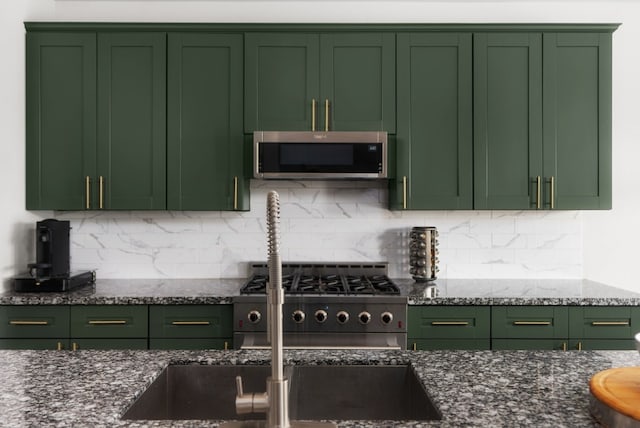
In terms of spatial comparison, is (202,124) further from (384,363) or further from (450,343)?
(384,363)

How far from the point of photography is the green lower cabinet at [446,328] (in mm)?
2764

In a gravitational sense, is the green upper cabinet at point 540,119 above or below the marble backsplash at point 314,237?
above

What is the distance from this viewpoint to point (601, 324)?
2.75 metres

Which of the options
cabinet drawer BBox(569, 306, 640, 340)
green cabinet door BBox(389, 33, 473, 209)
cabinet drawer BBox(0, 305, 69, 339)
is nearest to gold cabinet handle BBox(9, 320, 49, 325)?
cabinet drawer BBox(0, 305, 69, 339)

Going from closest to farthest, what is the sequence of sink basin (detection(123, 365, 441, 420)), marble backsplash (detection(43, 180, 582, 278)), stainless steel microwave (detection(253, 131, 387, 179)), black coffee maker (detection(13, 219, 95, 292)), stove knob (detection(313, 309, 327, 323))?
sink basin (detection(123, 365, 441, 420)) → stove knob (detection(313, 309, 327, 323)) → black coffee maker (detection(13, 219, 95, 292)) → stainless steel microwave (detection(253, 131, 387, 179)) → marble backsplash (detection(43, 180, 582, 278))

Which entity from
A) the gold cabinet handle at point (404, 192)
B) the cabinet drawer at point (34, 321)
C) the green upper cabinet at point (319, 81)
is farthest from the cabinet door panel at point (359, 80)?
the cabinet drawer at point (34, 321)

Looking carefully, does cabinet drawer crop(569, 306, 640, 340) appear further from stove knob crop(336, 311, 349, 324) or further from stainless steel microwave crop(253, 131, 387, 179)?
stainless steel microwave crop(253, 131, 387, 179)

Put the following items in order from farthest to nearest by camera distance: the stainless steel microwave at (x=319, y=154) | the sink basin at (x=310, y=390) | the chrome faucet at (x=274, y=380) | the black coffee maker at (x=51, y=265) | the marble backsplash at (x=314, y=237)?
the marble backsplash at (x=314, y=237) < the stainless steel microwave at (x=319, y=154) < the black coffee maker at (x=51, y=265) < the sink basin at (x=310, y=390) < the chrome faucet at (x=274, y=380)

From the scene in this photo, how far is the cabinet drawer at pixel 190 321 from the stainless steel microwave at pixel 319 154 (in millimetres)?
866

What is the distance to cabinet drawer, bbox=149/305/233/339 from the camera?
278 centimetres

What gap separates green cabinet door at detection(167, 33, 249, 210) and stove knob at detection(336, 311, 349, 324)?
94 centimetres

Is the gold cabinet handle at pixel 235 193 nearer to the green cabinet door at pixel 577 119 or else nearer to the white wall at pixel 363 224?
the white wall at pixel 363 224

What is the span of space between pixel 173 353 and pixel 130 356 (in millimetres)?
125

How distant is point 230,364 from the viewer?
147cm
